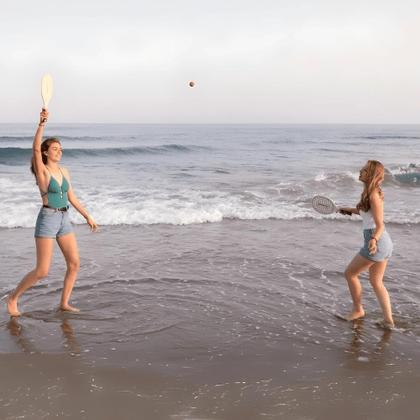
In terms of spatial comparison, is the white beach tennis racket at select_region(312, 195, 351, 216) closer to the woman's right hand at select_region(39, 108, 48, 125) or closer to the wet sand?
the wet sand

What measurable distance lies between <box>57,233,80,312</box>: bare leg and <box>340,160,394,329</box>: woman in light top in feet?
10.6

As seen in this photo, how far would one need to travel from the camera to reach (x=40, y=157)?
4820mm

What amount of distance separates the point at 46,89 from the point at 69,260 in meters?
1.97

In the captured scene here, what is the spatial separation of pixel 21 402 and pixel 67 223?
2.16 meters

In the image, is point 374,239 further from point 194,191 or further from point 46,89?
point 194,191

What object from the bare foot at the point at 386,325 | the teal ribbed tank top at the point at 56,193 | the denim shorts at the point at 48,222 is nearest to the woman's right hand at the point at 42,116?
the teal ribbed tank top at the point at 56,193

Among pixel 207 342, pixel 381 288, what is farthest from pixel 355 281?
pixel 207 342

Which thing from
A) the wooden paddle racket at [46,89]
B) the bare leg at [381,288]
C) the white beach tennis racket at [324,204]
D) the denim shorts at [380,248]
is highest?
the wooden paddle racket at [46,89]

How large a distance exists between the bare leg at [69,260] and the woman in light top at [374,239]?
127 inches

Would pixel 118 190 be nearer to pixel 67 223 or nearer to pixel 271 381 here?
pixel 67 223

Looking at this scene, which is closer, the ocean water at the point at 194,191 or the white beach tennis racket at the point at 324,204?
the white beach tennis racket at the point at 324,204

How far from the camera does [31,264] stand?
7566 mm

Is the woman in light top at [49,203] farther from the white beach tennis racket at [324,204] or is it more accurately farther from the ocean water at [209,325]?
the white beach tennis racket at [324,204]

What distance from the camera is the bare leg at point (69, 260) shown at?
5242 millimetres
